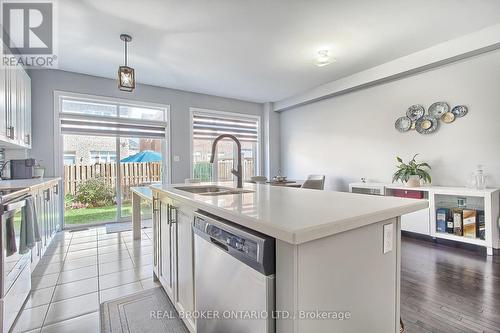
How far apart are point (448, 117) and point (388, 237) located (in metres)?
3.39

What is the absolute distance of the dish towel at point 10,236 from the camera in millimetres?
1634

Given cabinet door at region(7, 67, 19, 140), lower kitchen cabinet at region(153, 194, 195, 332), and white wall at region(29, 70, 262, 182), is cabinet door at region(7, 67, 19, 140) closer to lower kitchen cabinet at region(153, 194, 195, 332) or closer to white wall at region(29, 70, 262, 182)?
white wall at region(29, 70, 262, 182)

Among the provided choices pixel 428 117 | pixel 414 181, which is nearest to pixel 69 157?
pixel 414 181

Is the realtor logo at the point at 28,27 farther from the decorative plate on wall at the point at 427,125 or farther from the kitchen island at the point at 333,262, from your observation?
the decorative plate on wall at the point at 427,125

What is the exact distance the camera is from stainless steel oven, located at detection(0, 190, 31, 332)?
1534 mm

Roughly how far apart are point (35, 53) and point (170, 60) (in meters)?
1.81

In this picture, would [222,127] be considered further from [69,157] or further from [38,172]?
[38,172]

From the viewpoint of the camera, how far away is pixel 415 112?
3779 mm

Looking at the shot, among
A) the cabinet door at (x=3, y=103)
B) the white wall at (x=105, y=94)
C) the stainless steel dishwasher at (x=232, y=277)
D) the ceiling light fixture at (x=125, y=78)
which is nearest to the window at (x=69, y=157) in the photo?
the white wall at (x=105, y=94)

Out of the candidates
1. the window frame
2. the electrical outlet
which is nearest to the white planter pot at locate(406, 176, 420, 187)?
the electrical outlet

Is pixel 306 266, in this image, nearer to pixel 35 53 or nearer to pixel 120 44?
pixel 120 44

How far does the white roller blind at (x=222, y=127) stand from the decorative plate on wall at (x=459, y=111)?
4.06 meters

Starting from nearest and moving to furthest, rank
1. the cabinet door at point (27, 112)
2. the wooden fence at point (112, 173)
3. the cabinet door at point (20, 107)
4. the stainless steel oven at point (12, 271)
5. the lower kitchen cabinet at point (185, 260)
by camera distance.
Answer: the lower kitchen cabinet at point (185, 260)
the stainless steel oven at point (12, 271)
the cabinet door at point (20, 107)
the cabinet door at point (27, 112)
the wooden fence at point (112, 173)

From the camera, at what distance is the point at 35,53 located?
3.42 m
